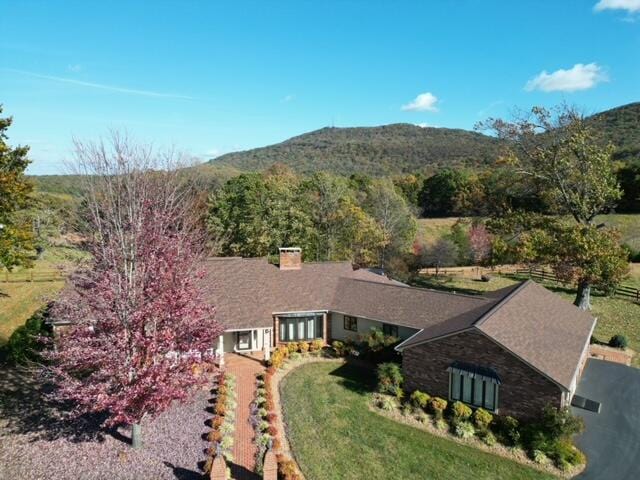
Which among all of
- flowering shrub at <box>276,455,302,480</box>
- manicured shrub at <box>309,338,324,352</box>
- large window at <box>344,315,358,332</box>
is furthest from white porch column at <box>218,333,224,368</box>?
flowering shrub at <box>276,455,302,480</box>

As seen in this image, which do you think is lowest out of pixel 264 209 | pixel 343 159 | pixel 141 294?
pixel 141 294

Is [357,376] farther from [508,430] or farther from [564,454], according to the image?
[564,454]

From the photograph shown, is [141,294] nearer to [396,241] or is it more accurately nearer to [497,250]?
[497,250]

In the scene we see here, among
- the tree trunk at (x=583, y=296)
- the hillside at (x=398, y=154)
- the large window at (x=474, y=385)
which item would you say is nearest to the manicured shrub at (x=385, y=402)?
the large window at (x=474, y=385)

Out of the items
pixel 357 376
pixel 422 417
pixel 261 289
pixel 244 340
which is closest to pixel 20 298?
pixel 244 340

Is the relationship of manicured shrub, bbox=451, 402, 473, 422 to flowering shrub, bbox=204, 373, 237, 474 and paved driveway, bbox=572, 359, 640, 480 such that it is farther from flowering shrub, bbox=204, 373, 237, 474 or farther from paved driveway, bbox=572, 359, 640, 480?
flowering shrub, bbox=204, 373, 237, 474

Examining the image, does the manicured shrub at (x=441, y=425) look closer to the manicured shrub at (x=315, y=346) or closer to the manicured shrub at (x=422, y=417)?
the manicured shrub at (x=422, y=417)

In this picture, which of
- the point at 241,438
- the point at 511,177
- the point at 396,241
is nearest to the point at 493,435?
the point at 241,438
